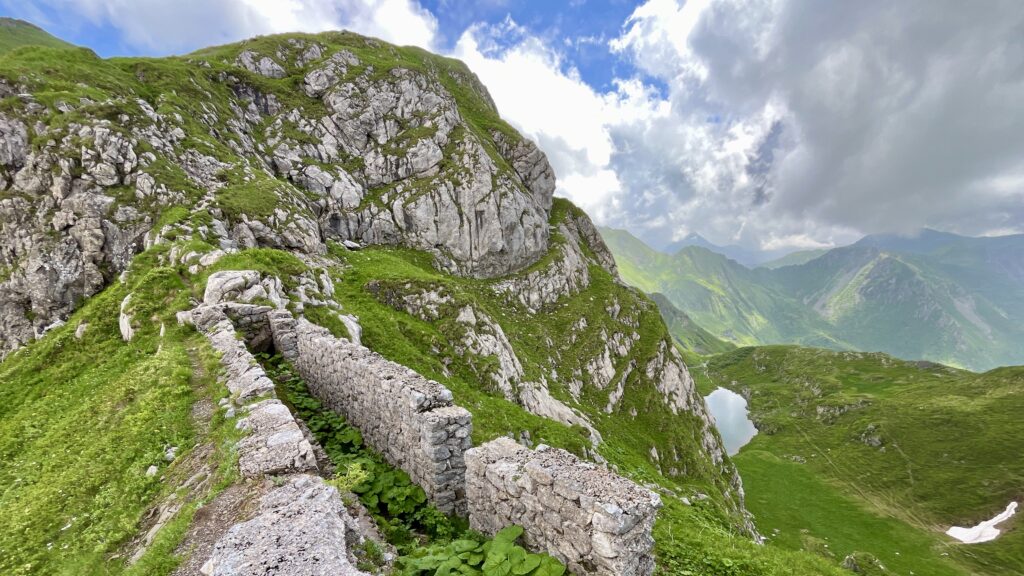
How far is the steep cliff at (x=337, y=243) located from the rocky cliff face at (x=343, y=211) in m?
0.26

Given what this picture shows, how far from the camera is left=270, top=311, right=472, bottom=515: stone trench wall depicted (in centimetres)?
1055

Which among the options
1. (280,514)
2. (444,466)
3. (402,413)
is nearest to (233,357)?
(402,413)

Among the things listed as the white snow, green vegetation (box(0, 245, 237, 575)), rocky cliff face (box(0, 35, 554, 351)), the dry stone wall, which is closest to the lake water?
the white snow

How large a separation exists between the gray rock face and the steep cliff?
5.08 metres

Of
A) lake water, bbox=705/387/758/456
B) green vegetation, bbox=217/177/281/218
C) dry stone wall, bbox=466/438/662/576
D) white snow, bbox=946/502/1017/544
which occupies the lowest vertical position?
dry stone wall, bbox=466/438/662/576

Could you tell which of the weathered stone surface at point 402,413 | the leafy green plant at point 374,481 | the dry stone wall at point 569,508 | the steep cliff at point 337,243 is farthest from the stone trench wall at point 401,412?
the steep cliff at point 337,243

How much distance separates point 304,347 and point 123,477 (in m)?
7.97

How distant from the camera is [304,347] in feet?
56.3

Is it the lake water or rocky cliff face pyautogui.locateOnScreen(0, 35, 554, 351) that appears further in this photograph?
the lake water

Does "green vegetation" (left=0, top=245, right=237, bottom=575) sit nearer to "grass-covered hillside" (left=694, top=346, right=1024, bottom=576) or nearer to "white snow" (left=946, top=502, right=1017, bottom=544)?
"grass-covered hillside" (left=694, top=346, right=1024, bottom=576)

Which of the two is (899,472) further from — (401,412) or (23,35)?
(23,35)

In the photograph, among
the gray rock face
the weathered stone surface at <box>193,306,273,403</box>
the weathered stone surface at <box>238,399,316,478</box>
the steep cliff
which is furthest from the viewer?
the steep cliff

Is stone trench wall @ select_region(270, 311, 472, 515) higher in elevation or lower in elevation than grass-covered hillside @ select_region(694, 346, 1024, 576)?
lower

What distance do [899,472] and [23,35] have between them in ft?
1260
